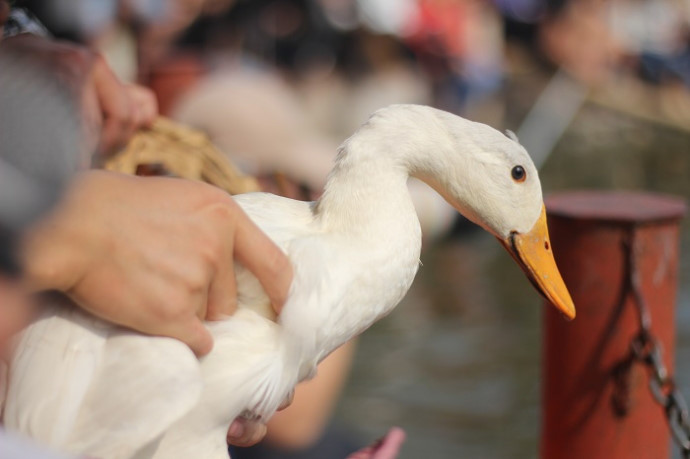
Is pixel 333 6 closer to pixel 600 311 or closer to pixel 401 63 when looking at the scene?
pixel 401 63

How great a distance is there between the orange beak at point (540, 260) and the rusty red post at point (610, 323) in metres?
0.70

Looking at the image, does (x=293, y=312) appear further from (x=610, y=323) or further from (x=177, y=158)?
(x=610, y=323)

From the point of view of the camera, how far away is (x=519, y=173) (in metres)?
1.60

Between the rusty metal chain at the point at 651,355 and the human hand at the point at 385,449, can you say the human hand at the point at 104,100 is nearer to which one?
the human hand at the point at 385,449

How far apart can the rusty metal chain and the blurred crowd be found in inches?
27.0

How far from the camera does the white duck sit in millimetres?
1341

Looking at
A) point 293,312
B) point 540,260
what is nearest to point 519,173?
point 540,260

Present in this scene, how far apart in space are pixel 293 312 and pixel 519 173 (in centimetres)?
40

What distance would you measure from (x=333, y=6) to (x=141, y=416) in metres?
7.96

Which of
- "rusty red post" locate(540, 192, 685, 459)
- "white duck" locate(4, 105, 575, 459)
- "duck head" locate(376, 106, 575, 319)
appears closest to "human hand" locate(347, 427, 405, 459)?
"white duck" locate(4, 105, 575, 459)

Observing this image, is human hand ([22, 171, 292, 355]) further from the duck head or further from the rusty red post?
the rusty red post

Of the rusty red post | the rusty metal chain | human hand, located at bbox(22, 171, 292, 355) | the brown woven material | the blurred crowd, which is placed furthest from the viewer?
the blurred crowd

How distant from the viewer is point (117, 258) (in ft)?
4.22

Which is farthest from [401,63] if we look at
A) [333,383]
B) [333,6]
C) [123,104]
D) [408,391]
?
[123,104]
